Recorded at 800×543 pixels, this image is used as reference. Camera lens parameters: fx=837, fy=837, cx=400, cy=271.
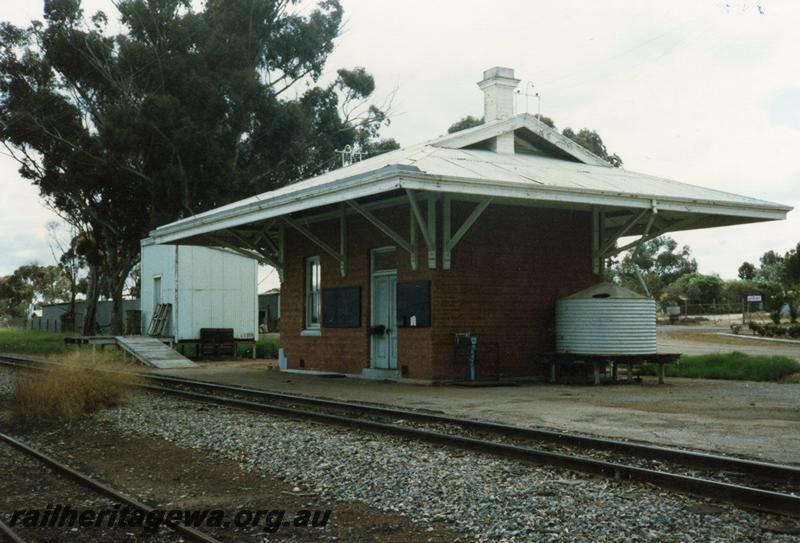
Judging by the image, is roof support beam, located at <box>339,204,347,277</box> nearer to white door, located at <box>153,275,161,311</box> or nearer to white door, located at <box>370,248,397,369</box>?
white door, located at <box>370,248,397,369</box>

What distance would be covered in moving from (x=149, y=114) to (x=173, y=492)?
97.0 feet

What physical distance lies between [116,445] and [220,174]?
2691 centimetres

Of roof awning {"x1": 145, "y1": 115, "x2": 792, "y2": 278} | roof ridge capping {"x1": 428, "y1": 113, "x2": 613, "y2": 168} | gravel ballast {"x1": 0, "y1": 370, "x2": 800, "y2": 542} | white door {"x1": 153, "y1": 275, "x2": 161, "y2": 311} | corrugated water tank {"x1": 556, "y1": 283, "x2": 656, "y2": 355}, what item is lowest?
gravel ballast {"x1": 0, "y1": 370, "x2": 800, "y2": 542}

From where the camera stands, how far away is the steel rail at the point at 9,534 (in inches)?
210

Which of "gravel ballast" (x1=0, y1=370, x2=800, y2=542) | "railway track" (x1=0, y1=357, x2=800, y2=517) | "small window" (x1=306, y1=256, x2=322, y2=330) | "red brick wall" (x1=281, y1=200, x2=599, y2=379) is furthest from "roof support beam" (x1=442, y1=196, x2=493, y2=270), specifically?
"gravel ballast" (x1=0, y1=370, x2=800, y2=542)

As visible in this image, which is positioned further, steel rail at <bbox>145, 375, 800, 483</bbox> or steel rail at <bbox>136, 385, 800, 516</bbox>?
steel rail at <bbox>145, 375, 800, 483</bbox>

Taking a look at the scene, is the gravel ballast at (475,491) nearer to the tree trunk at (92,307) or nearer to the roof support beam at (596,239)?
the roof support beam at (596,239)

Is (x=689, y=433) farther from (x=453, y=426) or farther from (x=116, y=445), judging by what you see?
(x=116, y=445)

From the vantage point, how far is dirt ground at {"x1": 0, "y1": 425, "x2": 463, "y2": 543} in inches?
219

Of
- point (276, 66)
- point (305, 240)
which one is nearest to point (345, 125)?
point (276, 66)

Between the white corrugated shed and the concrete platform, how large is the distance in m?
10.7

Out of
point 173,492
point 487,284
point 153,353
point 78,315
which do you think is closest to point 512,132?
point 487,284

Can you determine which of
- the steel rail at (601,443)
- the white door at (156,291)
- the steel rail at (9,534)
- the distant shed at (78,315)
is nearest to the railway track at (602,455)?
the steel rail at (601,443)

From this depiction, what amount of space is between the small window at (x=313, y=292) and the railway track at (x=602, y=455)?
735cm
